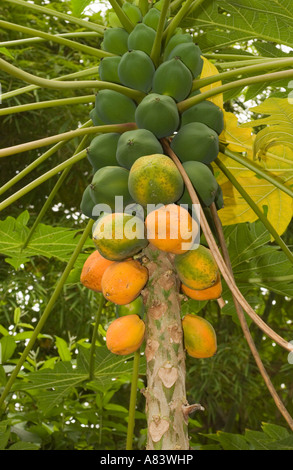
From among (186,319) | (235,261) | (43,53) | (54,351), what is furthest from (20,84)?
(186,319)

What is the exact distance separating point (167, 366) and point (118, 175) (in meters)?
0.35

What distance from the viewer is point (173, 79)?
43.0 inches

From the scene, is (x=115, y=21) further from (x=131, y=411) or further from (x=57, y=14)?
(x=131, y=411)

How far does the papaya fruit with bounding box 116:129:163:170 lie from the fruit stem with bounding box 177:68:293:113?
108mm

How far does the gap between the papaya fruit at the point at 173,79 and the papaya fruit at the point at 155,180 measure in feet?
0.62

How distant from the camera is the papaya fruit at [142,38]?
1161mm

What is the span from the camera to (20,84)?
3.88m

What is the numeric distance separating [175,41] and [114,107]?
0.68 ft

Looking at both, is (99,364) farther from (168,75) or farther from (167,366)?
(168,75)

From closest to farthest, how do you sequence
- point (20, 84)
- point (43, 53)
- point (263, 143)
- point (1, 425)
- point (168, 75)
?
point (168, 75)
point (263, 143)
point (1, 425)
point (20, 84)
point (43, 53)

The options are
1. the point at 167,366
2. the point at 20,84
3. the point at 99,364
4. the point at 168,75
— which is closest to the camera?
the point at 167,366

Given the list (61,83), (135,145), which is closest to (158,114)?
(135,145)

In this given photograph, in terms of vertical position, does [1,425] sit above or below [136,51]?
below

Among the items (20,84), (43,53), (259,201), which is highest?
(43,53)
